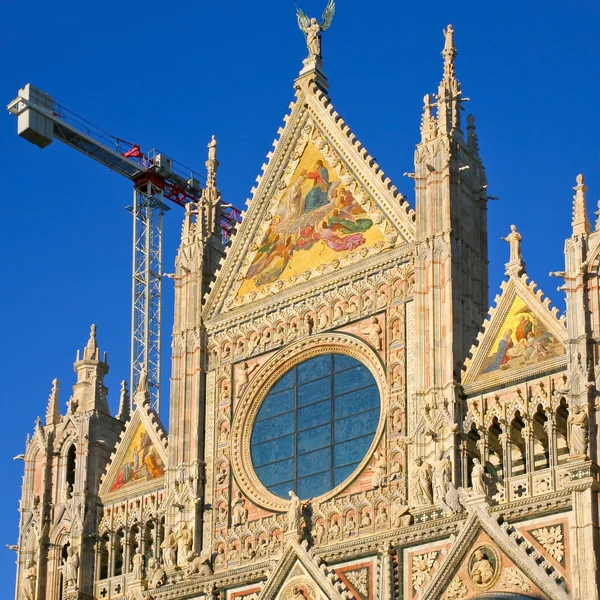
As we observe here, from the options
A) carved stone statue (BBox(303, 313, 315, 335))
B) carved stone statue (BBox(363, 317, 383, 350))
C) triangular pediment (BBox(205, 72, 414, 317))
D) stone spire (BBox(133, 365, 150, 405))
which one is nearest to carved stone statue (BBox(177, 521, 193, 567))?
stone spire (BBox(133, 365, 150, 405))

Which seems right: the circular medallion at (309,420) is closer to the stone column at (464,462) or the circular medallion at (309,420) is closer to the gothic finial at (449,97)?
the stone column at (464,462)

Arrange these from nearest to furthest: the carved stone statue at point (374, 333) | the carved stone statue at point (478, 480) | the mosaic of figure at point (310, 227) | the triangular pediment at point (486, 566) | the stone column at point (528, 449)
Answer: the triangular pediment at point (486, 566) → the carved stone statue at point (478, 480) → the stone column at point (528, 449) → the carved stone statue at point (374, 333) → the mosaic of figure at point (310, 227)

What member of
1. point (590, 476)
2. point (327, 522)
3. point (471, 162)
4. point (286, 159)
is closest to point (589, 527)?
point (590, 476)

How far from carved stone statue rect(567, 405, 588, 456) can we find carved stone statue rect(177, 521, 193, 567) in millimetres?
8971

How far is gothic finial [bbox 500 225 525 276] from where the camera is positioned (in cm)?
3538

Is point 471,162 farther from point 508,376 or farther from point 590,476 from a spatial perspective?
point 590,476

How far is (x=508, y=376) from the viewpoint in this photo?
34.5 meters

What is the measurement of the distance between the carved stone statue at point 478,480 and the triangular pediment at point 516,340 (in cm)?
195

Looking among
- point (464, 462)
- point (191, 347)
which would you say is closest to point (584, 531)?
point (464, 462)

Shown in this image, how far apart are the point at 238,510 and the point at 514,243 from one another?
306 inches

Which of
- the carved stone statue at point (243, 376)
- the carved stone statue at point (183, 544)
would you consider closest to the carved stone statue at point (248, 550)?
the carved stone statue at point (183, 544)

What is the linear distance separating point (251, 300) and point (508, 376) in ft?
24.2

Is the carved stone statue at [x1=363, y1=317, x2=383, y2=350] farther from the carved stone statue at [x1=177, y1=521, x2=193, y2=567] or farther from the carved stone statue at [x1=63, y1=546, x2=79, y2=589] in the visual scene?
the carved stone statue at [x1=63, y1=546, x2=79, y2=589]

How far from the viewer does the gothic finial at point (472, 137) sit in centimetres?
3869
